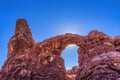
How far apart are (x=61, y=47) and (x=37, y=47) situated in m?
6.85

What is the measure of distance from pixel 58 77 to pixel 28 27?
24679 mm

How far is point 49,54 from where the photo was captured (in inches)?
1753

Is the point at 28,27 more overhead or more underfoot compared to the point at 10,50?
more overhead

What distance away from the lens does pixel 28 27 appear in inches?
2267

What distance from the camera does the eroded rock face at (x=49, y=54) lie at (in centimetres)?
3834

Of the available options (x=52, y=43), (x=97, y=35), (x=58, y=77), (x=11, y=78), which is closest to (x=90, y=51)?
(x=97, y=35)

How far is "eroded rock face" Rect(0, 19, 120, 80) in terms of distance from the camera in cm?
3834

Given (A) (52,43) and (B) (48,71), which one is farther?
(A) (52,43)

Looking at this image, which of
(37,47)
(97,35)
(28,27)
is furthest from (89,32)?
(28,27)

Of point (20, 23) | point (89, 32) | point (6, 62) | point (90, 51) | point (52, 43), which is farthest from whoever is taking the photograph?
point (20, 23)

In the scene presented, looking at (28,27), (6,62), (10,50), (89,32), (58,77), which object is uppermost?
(28,27)

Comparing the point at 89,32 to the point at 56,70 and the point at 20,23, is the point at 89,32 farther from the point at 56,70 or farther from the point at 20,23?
the point at 20,23

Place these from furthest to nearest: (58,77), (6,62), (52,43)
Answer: (52,43), (6,62), (58,77)

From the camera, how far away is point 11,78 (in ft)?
127
